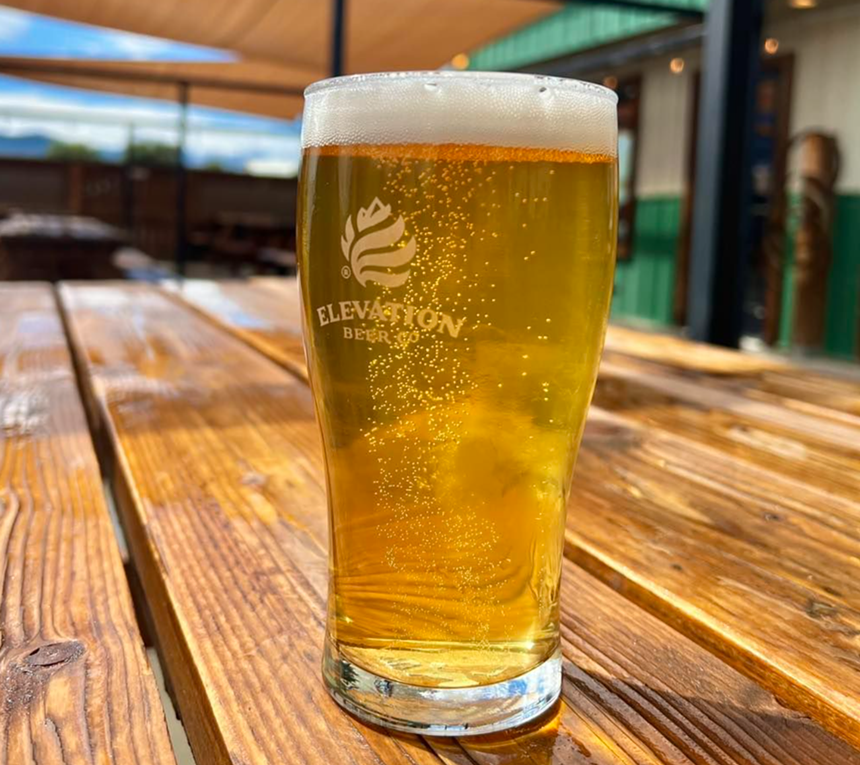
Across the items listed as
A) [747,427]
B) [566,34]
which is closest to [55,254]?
[566,34]

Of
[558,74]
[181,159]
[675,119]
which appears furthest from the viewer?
[675,119]

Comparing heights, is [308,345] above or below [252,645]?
above

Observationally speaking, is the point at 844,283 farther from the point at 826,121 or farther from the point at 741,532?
the point at 741,532

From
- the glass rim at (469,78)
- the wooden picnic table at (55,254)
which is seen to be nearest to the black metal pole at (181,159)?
the wooden picnic table at (55,254)

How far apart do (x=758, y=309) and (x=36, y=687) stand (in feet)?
21.2

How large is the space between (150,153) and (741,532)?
966 cm

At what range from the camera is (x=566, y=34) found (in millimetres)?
7469

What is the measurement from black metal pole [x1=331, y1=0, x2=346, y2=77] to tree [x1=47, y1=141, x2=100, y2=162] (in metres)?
7.47

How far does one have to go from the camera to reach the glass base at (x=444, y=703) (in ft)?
1.51

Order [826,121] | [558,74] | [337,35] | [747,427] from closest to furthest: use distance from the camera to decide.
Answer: [747,427] < [337,35] < [558,74] < [826,121]

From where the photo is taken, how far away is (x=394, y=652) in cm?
48

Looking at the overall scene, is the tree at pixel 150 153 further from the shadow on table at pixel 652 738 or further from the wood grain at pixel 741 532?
the shadow on table at pixel 652 738

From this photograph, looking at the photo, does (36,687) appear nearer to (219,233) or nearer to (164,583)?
(164,583)

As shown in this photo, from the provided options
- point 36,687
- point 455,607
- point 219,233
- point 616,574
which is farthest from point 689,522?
point 219,233
